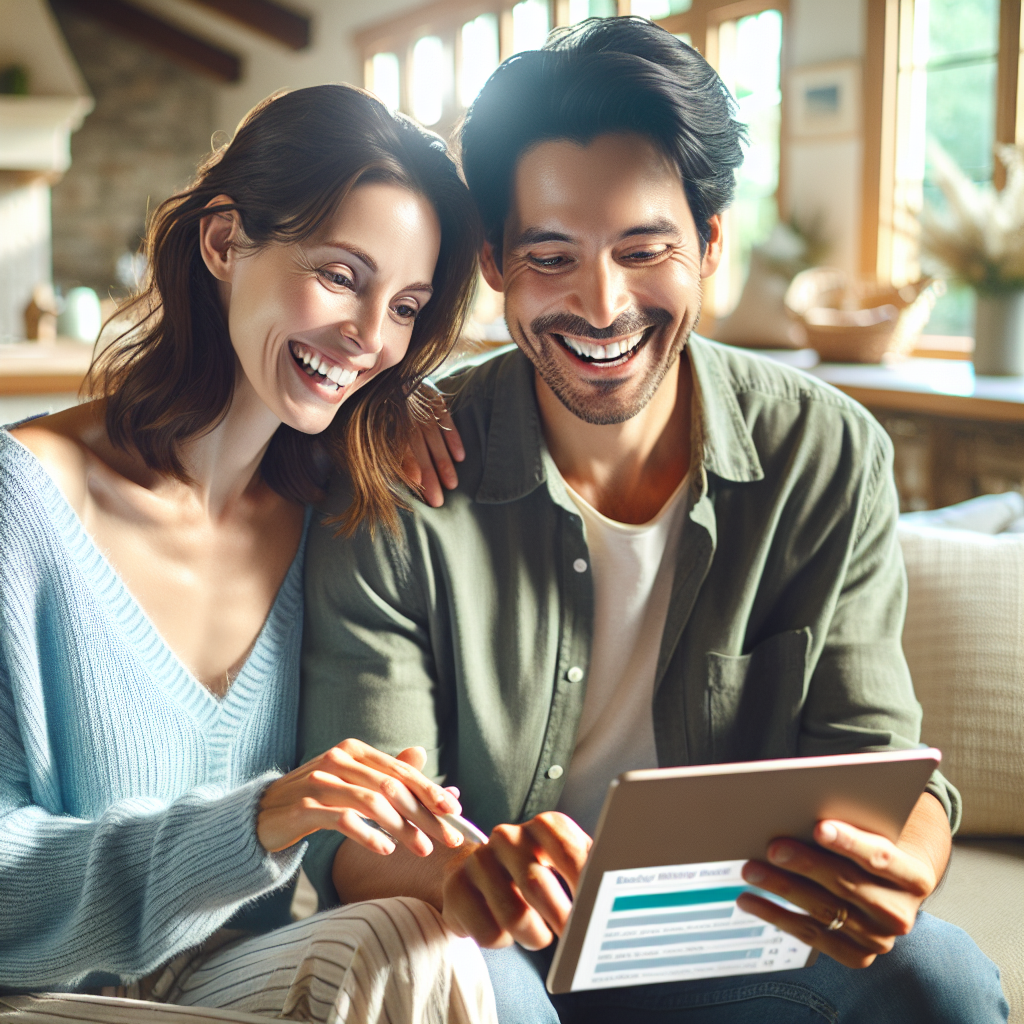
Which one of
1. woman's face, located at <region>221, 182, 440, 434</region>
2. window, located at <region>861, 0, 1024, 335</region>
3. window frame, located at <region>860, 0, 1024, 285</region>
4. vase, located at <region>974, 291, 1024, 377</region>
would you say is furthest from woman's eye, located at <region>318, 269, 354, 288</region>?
window frame, located at <region>860, 0, 1024, 285</region>

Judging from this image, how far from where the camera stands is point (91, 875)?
103cm

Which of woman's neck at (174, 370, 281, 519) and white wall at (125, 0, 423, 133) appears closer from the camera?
woman's neck at (174, 370, 281, 519)

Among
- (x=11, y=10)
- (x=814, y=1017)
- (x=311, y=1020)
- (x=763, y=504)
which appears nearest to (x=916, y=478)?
(x=763, y=504)

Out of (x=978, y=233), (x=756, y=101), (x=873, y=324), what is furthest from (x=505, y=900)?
(x=756, y=101)

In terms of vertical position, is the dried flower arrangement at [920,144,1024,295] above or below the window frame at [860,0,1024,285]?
below

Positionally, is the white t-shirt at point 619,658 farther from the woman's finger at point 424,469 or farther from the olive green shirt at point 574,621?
the woman's finger at point 424,469

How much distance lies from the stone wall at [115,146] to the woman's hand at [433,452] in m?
8.64

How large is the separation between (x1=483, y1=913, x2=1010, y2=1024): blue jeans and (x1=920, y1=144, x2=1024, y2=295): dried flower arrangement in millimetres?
1933

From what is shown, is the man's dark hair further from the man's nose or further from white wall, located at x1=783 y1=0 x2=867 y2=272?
white wall, located at x1=783 y1=0 x2=867 y2=272

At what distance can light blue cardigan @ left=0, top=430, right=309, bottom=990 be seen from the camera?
1016 millimetres

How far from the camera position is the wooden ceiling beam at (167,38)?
357 inches

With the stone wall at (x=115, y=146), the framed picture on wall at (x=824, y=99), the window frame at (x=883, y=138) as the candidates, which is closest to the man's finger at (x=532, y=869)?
the window frame at (x=883, y=138)

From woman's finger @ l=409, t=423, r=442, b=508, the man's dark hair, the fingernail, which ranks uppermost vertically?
the man's dark hair

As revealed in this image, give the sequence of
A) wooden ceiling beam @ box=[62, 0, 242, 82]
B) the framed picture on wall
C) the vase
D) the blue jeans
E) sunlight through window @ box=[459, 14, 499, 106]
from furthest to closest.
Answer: wooden ceiling beam @ box=[62, 0, 242, 82], sunlight through window @ box=[459, 14, 499, 106], the framed picture on wall, the vase, the blue jeans
